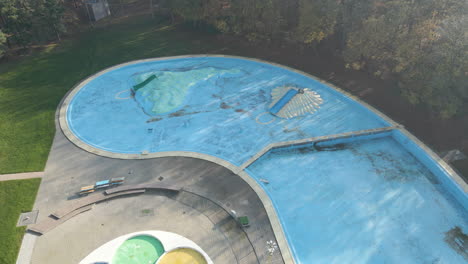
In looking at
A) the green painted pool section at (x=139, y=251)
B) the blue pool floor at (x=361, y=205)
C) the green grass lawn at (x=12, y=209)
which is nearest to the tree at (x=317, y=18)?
the blue pool floor at (x=361, y=205)

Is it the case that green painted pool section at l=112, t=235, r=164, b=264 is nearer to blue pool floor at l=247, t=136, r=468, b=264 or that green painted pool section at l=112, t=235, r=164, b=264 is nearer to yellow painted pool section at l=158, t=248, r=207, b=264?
yellow painted pool section at l=158, t=248, r=207, b=264

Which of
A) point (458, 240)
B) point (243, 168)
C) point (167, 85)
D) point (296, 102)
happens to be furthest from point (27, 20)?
point (458, 240)

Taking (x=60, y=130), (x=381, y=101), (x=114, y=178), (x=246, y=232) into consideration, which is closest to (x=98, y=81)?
(x=60, y=130)

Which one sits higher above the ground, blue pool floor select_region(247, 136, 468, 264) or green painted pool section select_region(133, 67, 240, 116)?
green painted pool section select_region(133, 67, 240, 116)

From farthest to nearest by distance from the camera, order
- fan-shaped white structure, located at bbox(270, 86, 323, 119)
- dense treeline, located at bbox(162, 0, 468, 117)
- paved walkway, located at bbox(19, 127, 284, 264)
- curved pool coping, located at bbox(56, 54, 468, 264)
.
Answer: fan-shaped white structure, located at bbox(270, 86, 323, 119)
dense treeline, located at bbox(162, 0, 468, 117)
curved pool coping, located at bbox(56, 54, 468, 264)
paved walkway, located at bbox(19, 127, 284, 264)

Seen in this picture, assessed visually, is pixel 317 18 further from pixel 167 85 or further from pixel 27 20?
pixel 27 20

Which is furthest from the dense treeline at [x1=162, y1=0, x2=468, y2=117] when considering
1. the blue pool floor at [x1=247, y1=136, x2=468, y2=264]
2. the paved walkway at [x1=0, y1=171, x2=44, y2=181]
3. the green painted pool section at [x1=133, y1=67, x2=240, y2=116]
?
the paved walkway at [x1=0, y1=171, x2=44, y2=181]

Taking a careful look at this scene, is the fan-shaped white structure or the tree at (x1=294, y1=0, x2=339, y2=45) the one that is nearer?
the fan-shaped white structure

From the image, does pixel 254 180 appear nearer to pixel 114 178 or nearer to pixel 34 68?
pixel 114 178

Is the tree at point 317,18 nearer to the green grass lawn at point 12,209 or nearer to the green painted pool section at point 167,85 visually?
the green painted pool section at point 167,85
